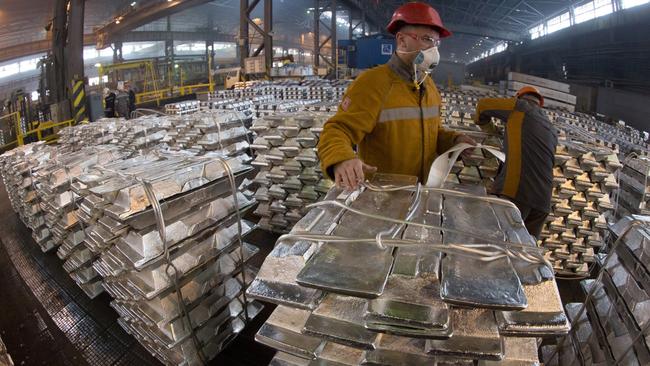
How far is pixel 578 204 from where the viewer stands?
3.11 meters

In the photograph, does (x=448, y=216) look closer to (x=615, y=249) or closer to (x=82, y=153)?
(x=615, y=249)

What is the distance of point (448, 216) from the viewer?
1.47 metres

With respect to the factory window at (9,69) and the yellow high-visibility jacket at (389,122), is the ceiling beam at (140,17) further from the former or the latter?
the yellow high-visibility jacket at (389,122)

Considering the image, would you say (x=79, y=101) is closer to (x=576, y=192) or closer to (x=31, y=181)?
(x=31, y=181)

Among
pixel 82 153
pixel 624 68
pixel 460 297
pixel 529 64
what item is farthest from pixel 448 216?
pixel 529 64

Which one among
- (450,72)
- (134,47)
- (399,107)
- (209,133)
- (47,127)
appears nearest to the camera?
(399,107)

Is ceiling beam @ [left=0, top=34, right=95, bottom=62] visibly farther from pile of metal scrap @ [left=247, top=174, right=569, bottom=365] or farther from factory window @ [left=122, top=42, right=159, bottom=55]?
pile of metal scrap @ [left=247, top=174, right=569, bottom=365]

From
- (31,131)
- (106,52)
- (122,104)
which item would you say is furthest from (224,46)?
(31,131)

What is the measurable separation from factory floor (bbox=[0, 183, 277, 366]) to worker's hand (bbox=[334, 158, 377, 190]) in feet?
5.05

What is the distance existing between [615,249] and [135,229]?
2.40 meters

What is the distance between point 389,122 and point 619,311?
4.56 ft

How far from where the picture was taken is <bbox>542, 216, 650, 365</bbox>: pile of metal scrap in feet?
4.20

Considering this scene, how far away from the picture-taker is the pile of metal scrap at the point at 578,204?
2.97 meters

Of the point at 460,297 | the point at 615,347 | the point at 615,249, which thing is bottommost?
the point at 615,347
